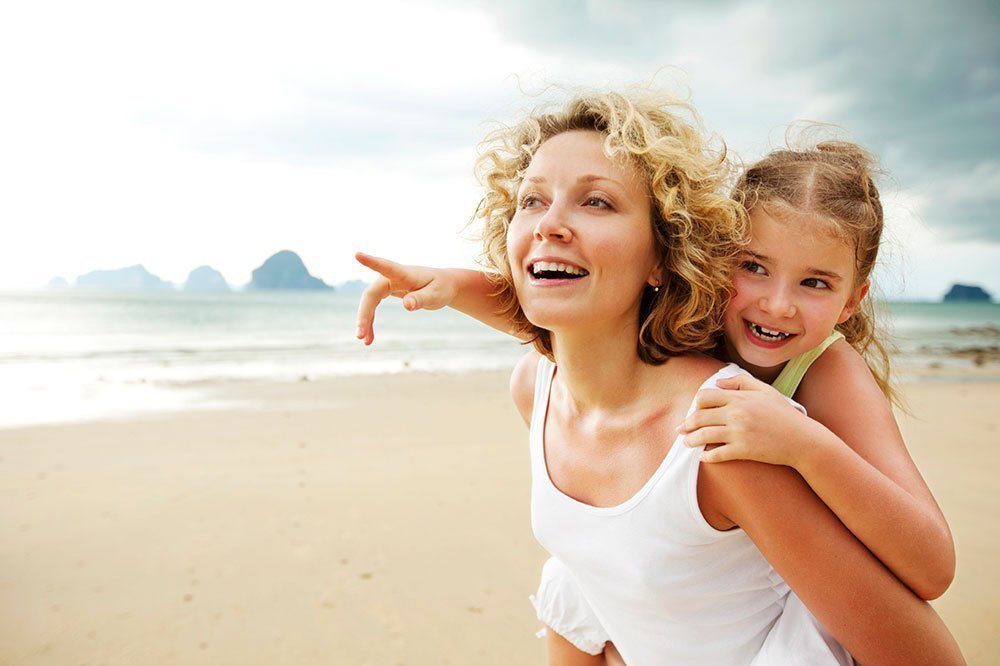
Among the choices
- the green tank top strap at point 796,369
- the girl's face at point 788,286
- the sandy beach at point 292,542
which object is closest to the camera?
the girl's face at point 788,286

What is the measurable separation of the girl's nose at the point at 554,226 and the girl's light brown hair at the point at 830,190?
597 mm

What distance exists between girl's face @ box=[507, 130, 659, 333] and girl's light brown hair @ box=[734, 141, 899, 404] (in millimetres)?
411

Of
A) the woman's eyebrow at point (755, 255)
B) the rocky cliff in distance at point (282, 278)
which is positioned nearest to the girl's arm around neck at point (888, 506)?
the woman's eyebrow at point (755, 255)

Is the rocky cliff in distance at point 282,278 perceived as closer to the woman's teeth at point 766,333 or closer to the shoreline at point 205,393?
the shoreline at point 205,393

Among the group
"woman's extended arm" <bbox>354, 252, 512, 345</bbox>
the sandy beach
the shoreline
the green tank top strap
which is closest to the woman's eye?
"woman's extended arm" <bbox>354, 252, 512, 345</bbox>

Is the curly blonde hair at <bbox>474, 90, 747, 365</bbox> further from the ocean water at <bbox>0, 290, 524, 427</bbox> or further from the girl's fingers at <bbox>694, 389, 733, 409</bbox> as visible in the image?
the ocean water at <bbox>0, 290, 524, 427</bbox>

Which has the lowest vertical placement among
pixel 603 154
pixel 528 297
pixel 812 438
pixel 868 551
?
pixel 868 551

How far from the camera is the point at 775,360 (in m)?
2.04

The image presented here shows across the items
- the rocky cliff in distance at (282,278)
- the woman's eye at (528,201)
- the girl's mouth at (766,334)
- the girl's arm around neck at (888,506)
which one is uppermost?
the woman's eye at (528,201)

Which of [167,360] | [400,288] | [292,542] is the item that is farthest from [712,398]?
[167,360]

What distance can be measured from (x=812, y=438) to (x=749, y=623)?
0.71 m

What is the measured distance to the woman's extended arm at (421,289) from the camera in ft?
7.04

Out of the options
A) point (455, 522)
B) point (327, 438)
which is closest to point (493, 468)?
point (455, 522)

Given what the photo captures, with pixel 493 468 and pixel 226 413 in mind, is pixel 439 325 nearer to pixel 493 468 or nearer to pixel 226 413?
pixel 226 413
